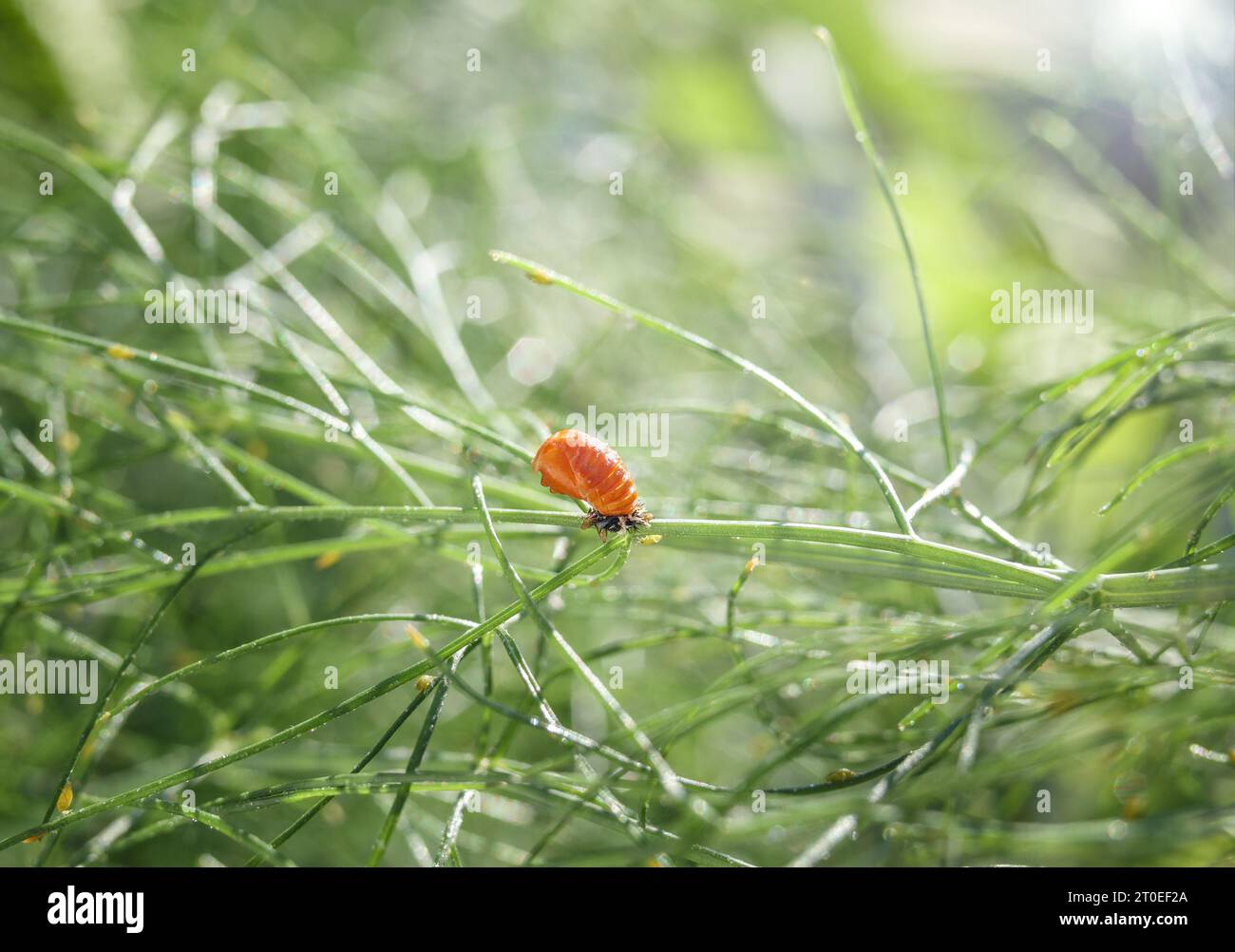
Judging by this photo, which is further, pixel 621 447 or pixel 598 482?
pixel 621 447

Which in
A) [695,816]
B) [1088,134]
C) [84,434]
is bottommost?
[695,816]

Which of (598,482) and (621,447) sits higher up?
(621,447)

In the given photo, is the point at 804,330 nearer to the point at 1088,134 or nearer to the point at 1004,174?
the point at 1004,174

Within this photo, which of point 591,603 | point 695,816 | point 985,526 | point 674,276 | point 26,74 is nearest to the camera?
point 695,816

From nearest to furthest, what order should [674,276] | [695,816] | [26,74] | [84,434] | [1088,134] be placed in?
[695,816], [84,434], [26,74], [674,276], [1088,134]

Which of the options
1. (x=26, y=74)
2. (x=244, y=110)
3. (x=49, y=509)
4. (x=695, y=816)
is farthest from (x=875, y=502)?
(x=26, y=74)
